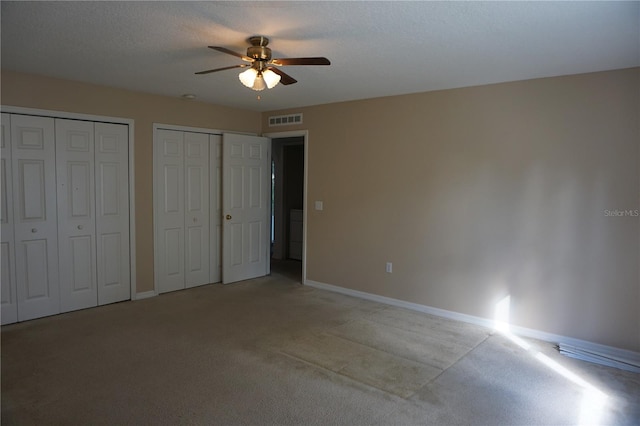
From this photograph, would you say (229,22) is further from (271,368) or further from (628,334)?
(628,334)

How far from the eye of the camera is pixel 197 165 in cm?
559

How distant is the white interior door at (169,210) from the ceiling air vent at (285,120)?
1353 millimetres

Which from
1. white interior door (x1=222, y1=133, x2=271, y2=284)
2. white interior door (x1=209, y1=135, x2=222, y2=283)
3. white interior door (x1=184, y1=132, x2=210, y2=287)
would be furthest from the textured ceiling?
white interior door (x1=222, y1=133, x2=271, y2=284)

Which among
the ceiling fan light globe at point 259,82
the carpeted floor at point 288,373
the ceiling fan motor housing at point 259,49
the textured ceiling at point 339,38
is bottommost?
the carpeted floor at point 288,373

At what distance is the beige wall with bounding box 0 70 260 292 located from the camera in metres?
4.17

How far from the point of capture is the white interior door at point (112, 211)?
4715 millimetres

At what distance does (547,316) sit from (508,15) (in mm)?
2782

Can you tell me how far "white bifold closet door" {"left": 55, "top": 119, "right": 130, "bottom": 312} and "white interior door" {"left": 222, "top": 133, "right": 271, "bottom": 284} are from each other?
1.31 metres

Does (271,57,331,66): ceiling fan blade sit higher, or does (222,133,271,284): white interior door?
(271,57,331,66): ceiling fan blade

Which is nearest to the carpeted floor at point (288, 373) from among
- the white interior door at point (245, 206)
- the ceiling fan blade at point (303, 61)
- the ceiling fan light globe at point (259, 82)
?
the white interior door at point (245, 206)

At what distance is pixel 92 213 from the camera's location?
4680mm

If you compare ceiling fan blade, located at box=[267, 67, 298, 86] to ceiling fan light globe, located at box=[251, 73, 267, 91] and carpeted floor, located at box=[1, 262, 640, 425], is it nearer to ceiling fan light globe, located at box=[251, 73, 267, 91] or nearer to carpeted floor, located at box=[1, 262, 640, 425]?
ceiling fan light globe, located at box=[251, 73, 267, 91]

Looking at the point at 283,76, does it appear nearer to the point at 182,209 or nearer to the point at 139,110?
the point at 139,110

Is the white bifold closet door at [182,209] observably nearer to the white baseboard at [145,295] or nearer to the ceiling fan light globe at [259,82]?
the white baseboard at [145,295]
